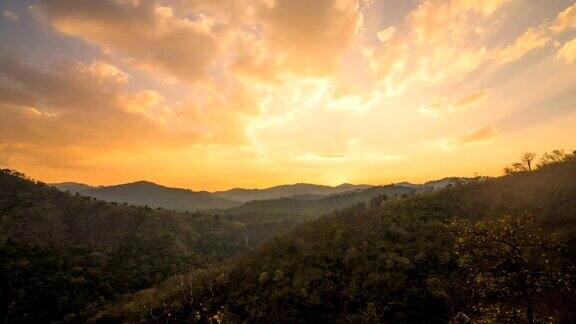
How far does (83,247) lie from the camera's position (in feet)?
315

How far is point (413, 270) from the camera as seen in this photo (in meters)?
39.3

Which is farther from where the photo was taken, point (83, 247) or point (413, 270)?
point (83, 247)

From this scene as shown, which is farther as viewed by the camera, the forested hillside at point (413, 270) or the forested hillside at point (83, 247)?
the forested hillside at point (83, 247)

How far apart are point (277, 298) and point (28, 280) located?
62.5 metres

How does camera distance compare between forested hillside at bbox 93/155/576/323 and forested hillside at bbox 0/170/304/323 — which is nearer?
forested hillside at bbox 93/155/576/323

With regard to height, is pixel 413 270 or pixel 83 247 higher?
pixel 413 270

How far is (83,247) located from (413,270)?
93790 millimetres

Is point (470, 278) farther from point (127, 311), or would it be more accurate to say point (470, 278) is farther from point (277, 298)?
point (127, 311)

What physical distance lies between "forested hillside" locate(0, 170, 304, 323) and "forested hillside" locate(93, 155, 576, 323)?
65.7 feet

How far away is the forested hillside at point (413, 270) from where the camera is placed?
Answer: 2241cm

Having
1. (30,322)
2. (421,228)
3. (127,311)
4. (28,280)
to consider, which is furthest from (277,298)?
(28,280)

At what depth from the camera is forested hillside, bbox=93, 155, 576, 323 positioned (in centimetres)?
2241

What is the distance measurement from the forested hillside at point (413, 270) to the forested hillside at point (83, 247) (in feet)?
65.7

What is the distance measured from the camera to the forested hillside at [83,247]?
226 feet
